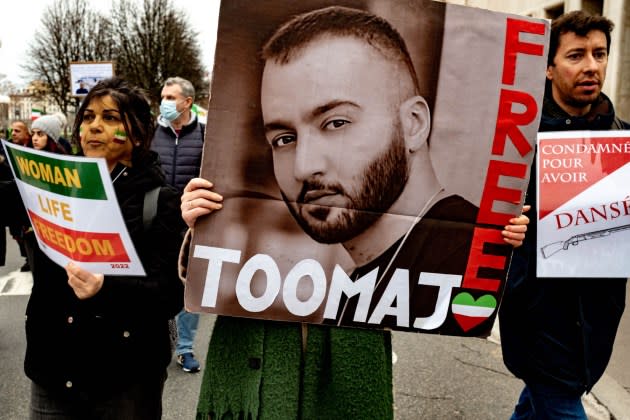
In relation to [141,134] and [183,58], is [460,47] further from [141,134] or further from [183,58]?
[183,58]

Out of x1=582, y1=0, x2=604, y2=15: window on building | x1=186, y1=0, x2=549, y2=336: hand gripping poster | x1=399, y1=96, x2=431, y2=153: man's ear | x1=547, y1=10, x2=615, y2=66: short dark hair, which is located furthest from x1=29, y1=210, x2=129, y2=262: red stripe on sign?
x1=582, y1=0, x2=604, y2=15: window on building

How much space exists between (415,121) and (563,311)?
3.12 ft

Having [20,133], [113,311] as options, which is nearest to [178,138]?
[113,311]

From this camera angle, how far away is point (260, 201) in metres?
1.80

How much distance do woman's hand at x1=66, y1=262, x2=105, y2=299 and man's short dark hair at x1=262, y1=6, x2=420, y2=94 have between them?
0.82 meters

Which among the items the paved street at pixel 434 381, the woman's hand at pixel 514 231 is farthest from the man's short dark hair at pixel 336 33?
the paved street at pixel 434 381

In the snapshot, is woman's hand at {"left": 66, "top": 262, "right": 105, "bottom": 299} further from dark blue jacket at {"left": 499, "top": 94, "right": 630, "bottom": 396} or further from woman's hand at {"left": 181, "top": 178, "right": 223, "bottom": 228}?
dark blue jacket at {"left": 499, "top": 94, "right": 630, "bottom": 396}

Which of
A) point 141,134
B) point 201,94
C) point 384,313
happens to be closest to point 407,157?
point 384,313

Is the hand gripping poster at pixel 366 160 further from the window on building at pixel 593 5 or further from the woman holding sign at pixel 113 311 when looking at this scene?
the window on building at pixel 593 5

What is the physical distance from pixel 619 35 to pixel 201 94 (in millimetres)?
36937

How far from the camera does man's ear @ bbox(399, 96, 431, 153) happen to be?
1.85 metres

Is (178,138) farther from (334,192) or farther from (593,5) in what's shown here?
(593,5)

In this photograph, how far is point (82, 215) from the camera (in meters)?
1.91

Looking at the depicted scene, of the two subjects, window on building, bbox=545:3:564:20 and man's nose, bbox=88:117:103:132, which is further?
window on building, bbox=545:3:564:20
